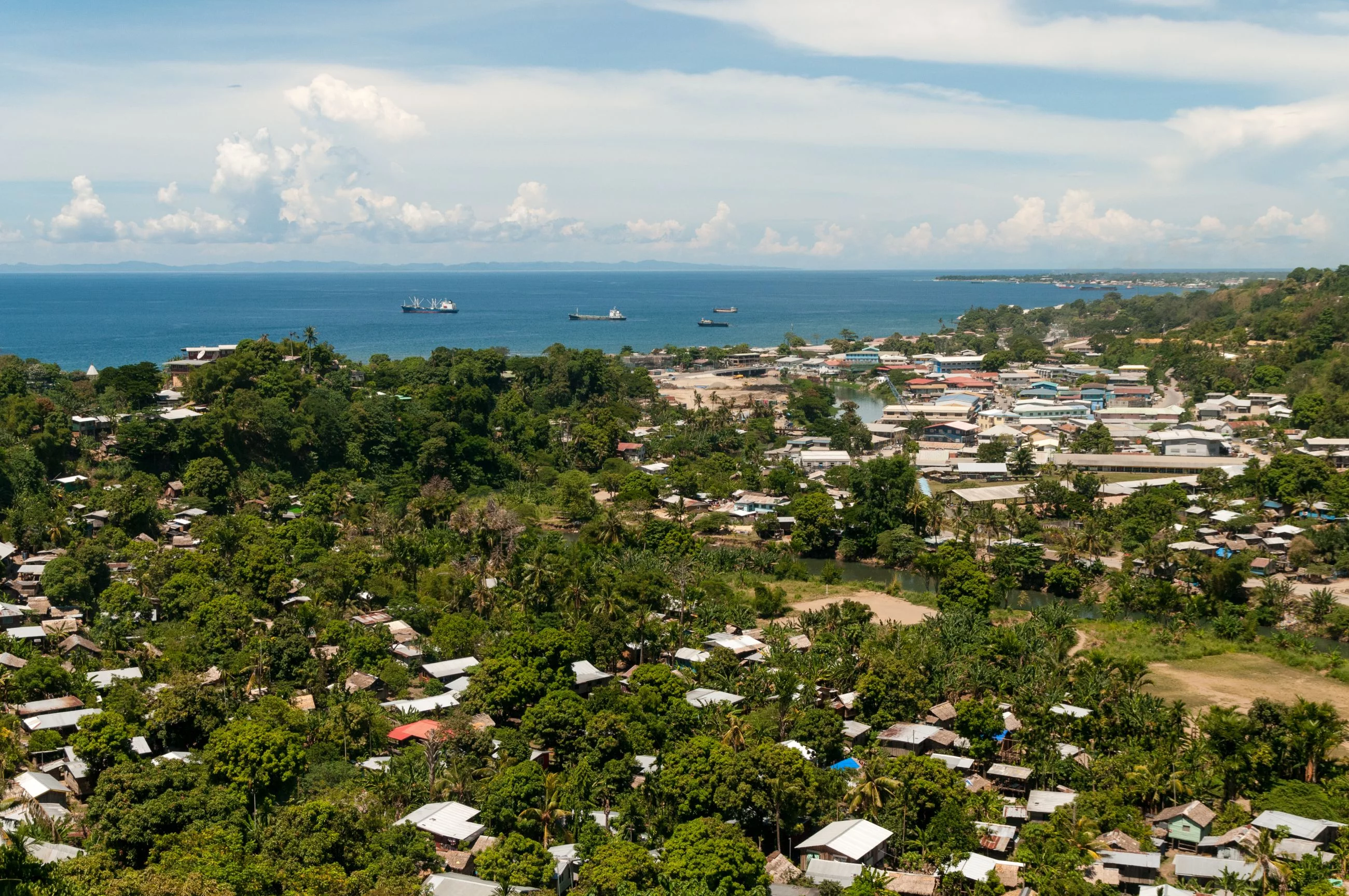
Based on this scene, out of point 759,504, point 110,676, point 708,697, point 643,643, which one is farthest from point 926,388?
point 110,676

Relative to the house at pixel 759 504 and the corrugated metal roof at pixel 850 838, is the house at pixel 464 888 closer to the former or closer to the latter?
the corrugated metal roof at pixel 850 838

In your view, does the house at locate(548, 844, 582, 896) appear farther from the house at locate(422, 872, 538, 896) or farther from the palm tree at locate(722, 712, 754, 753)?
the palm tree at locate(722, 712, 754, 753)

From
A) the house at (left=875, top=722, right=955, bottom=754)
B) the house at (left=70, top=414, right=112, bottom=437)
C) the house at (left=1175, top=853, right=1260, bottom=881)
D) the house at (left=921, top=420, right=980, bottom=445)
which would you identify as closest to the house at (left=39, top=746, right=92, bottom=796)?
the house at (left=875, top=722, right=955, bottom=754)

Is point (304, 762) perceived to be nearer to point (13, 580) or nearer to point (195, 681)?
point (195, 681)

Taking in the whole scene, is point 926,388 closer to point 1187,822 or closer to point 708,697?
point 708,697

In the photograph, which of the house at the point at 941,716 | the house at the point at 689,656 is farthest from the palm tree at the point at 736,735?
the house at the point at 689,656

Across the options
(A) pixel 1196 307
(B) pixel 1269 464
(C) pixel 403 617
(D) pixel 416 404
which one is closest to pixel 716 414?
(D) pixel 416 404
